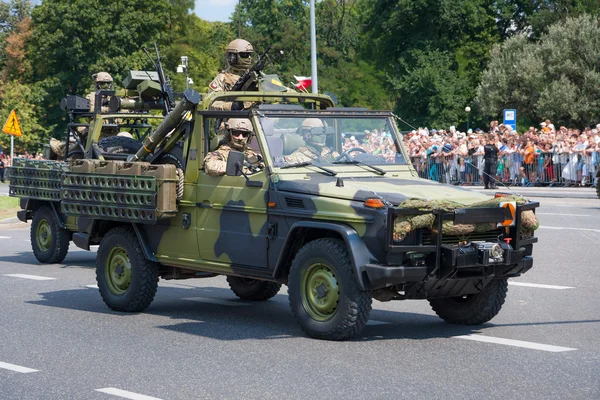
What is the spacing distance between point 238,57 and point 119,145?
3.23 meters

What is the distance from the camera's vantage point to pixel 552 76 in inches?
2378

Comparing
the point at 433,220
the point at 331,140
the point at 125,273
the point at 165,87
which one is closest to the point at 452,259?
the point at 433,220

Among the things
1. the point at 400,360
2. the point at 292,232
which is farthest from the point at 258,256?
the point at 400,360

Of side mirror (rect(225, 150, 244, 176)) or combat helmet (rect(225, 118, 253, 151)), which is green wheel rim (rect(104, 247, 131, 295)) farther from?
side mirror (rect(225, 150, 244, 176))

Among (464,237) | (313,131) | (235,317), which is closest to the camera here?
(464,237)

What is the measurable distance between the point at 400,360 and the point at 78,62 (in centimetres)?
6591

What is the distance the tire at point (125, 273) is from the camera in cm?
1134

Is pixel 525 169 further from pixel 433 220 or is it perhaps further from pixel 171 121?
pixel 433 220

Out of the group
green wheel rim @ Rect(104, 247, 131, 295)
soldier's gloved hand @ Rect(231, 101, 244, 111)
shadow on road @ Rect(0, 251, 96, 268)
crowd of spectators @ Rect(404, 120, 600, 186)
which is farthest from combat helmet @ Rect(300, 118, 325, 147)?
crowd of spectators @ Rect(404, 120, 600, 186)

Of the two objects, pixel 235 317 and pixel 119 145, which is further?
pixel 119 145

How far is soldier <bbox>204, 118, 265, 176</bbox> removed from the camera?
34.2 feet

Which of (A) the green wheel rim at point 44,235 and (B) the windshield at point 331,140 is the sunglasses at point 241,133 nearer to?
(B) the windshield at point 331,140

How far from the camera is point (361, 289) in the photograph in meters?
9.10

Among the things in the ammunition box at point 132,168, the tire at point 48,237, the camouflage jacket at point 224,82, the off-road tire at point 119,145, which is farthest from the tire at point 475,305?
the tire at point 48,237
